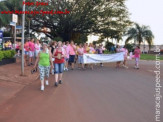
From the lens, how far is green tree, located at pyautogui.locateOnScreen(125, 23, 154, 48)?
2598 inches

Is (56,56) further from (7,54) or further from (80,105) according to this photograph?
(7,54)

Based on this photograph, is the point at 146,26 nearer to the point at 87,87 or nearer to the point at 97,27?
the point at 97,27

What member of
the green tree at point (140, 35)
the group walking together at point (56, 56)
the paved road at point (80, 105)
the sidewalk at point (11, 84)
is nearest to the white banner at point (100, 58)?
the group walking together at point (56, 56)

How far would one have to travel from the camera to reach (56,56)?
30.7 feet

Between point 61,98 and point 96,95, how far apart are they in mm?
1176

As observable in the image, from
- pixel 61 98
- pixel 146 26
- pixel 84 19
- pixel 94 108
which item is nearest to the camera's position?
pixel 94 108

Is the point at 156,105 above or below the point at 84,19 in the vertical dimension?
below

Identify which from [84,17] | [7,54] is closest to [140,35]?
[84,17]

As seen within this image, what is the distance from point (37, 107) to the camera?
604 centimetres

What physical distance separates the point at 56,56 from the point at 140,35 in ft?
197

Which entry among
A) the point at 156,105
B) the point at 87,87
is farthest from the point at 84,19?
the point at 156,105

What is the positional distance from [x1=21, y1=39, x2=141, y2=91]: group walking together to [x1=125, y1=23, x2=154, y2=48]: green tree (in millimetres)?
48672

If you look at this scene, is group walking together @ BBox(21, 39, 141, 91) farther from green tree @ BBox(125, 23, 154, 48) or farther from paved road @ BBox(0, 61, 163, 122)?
green tree @ BBox(125, 23, 154, 48)

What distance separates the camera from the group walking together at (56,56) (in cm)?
854
